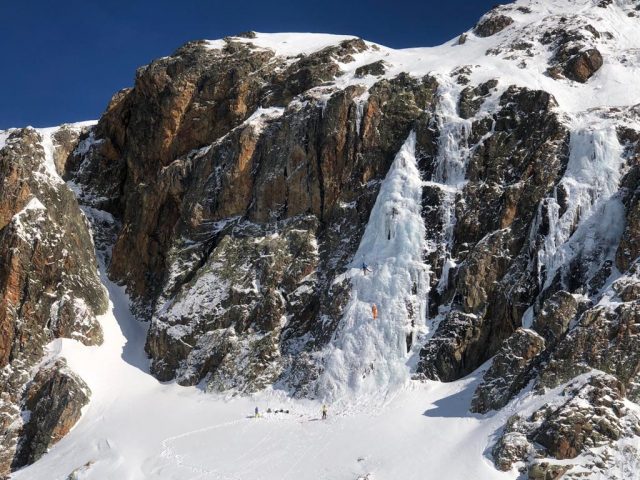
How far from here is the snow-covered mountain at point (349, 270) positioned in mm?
41000

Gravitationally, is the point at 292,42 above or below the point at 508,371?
above

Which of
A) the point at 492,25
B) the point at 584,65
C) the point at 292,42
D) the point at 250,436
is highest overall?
the point at 292,42

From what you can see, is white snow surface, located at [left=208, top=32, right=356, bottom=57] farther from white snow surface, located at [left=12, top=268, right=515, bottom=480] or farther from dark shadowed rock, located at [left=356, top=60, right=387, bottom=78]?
white snow surface, located at [left=12, top=268, right=515, bottom=480]

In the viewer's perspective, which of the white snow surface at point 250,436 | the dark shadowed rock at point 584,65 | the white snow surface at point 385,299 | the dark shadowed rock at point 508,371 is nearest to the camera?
the white snow surface at point 250,436

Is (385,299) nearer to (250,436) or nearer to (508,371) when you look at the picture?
(508,371)

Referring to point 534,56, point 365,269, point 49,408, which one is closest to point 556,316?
point 365,269

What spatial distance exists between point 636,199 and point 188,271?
32643mm

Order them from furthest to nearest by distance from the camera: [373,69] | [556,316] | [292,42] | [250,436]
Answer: [292,42] → [373,69] → [250,436] → [556,316]

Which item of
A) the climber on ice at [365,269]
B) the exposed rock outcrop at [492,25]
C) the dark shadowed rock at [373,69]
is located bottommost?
the climber on ice at [365,269]

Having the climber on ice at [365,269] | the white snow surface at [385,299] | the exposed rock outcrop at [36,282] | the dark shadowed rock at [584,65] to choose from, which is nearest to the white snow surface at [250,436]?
the exposed rock outcrop at [36,282]

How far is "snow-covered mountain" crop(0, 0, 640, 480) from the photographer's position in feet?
135

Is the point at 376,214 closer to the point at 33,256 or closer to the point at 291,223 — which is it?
the point at 291,223

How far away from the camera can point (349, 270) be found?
53500 millimetres

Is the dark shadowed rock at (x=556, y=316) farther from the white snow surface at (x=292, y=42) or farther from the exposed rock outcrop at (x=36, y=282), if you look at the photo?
the white snow surface at (x=292, y=42)
